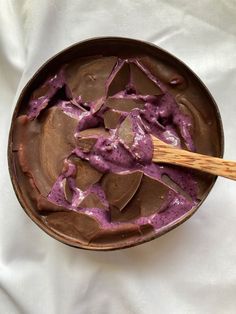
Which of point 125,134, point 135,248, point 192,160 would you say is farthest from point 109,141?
point 135,248

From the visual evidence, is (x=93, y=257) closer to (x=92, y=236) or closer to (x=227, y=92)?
(x=92, y=236)

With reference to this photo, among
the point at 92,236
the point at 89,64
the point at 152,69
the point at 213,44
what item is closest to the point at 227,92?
the point at 213,44

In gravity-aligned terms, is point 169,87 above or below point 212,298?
above

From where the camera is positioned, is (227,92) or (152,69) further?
(227,92)

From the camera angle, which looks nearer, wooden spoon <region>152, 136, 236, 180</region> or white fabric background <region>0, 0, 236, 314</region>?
wooden spoon <region>152, 136, 236, 180</region>

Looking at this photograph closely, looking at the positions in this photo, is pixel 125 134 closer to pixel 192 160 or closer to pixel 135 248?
pixel 192 160

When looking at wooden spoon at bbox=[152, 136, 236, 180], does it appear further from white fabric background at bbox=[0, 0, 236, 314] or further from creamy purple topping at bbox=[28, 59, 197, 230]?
white fabric background at bbox=[0, 0, 236, 314]

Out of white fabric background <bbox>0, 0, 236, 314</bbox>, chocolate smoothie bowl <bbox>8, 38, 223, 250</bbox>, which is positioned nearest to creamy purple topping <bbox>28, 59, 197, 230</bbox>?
chocolate smoothie bowl <bbox>8, 38, 223, 250</bbox>
